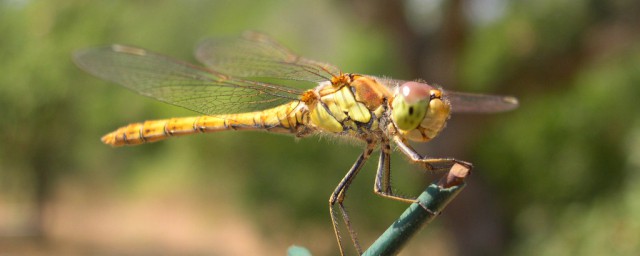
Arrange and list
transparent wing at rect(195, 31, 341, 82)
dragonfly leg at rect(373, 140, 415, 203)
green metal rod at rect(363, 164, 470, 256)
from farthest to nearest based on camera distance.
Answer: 1. transparent wing at rect(195, 31, 341, 82)
2. dragonfly leg at rect(373, 140, 415, 203)
3. green metal rod at rect(363, 164, 470, 256)

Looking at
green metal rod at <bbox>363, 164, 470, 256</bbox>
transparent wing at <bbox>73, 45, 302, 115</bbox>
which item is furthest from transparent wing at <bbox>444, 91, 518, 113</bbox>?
green metal rod at <bbox>363, 164, 470, 256</bbox>

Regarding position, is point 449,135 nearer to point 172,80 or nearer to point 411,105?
point 172,80

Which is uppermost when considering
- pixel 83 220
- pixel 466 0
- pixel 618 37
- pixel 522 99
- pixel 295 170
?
pixel 466 0

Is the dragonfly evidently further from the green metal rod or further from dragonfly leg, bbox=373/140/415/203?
the green metal rod

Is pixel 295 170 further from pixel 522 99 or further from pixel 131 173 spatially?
pixel 131 173

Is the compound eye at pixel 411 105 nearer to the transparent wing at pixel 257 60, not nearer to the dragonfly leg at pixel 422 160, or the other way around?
the dragonfly leg at pixel 422 160

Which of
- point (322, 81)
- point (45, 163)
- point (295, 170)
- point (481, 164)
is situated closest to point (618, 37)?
point (481, 164)

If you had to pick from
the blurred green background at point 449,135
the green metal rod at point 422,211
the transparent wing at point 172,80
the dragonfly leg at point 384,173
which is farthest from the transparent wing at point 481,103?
the blurred green background at point 449,135
